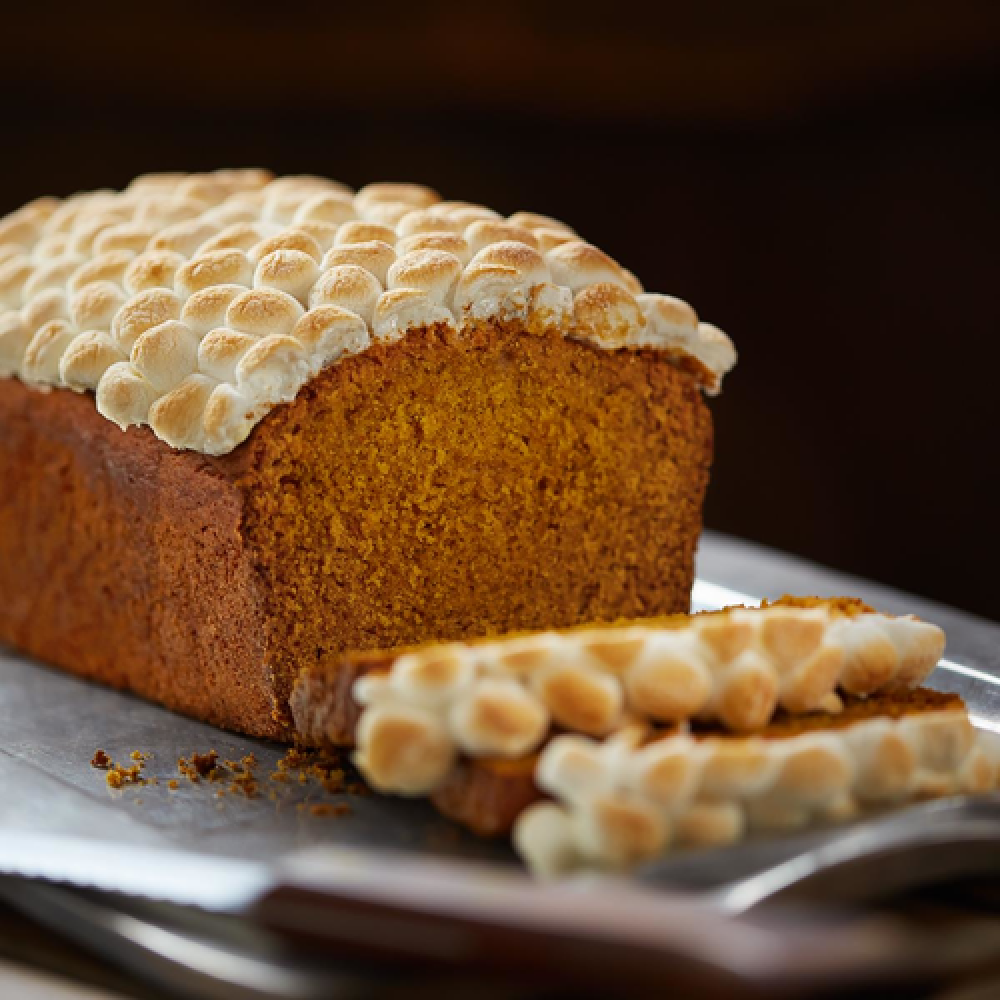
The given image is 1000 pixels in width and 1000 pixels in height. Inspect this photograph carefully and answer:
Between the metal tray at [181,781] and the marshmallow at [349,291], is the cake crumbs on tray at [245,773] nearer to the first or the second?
the metal tray at [181,781]

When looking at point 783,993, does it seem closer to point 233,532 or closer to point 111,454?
point 233,532

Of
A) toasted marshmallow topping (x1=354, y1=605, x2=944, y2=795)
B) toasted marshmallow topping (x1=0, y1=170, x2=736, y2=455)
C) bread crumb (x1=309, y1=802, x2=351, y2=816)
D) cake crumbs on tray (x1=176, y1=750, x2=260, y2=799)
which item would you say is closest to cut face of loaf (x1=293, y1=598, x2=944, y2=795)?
toasted marshmallow topping (x1=354, y1=605, x2=944, y2=795)

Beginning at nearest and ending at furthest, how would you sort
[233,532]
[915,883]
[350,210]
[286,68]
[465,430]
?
[915,883], [233,532], [465,430], [350,210], [286,68]

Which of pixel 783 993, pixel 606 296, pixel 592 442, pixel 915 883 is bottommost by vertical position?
pixel 783 993

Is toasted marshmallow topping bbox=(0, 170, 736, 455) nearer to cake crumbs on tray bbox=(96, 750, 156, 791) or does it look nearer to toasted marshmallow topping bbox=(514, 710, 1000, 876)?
cake crumbs on tray bbox=(96, 750, 156, 791)

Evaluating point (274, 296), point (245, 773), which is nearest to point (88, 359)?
point (274, 296)

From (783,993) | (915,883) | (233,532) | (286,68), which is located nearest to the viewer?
(783,993)

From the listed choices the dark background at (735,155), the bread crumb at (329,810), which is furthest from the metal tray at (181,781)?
the dark background at (735,155)

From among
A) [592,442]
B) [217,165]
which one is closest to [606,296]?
[592,442]
